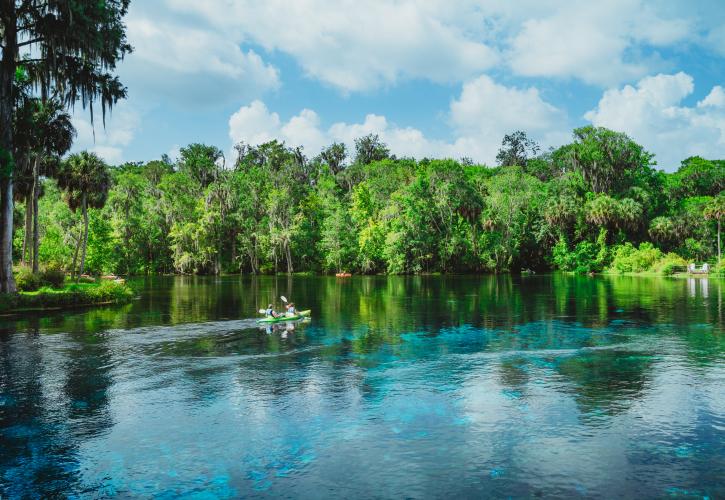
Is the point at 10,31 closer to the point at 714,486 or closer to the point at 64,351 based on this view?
the point at 64,351

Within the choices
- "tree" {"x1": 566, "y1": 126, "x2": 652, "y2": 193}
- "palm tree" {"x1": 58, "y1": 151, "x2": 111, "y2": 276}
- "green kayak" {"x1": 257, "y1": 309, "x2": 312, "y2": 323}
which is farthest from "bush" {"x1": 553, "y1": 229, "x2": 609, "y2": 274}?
"palm tree" {"x1": 58, "y1": 151, "x2": 111, "y2": 276}

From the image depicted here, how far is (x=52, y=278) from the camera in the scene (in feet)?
131

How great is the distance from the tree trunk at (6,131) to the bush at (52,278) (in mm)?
6144

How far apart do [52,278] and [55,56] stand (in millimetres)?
17608

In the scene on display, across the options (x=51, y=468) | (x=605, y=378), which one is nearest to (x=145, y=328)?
(x=51, y=468)

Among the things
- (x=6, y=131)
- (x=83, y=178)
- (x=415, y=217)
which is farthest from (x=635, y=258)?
(x=6, y=131)

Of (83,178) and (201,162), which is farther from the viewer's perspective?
(201,162)

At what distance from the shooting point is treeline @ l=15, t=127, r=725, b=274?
9088cm

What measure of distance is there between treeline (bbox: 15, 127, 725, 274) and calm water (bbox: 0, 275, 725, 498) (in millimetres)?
67209

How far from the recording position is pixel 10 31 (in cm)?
2927

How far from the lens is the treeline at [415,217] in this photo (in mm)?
90875

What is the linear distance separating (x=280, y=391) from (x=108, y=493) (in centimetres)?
662

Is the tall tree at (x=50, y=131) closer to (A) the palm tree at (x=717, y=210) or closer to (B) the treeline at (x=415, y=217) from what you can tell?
(B) the treeline at (x=415, y=217)

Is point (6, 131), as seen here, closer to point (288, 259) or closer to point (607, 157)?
point (288, 259)
